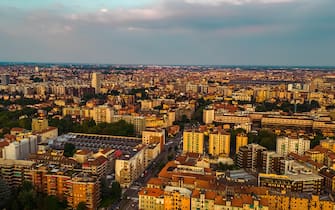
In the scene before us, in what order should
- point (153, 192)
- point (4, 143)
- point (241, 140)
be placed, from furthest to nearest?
1. point (241, 140)
2. point (4, 143)
3. point (153, 192)

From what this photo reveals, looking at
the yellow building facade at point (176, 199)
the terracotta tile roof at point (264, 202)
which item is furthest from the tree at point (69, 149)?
the terracotta tile roof at point (264, 202)

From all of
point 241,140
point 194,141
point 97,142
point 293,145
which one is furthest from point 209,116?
point 97,142

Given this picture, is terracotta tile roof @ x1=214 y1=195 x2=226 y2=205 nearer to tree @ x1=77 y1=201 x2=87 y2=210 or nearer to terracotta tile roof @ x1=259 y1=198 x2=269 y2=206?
terracotta tile roof @ x1=259 y1=198 x2=269 y2=206

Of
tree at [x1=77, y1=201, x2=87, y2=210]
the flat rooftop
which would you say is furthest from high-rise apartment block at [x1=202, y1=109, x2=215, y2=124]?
tree at [x1=77, y1=201, x2=87, y2=210]

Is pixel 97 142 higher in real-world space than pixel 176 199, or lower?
higher

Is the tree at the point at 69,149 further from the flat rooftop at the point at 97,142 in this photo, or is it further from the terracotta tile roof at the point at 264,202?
the terracotta tile roof at the point at 264,202

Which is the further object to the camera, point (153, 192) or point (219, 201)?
point (153, 192)

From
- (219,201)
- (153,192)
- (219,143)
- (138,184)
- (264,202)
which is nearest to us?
(264,202)

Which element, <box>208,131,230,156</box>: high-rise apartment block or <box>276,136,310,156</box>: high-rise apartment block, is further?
<box>208,131,230,156</box>: high-rise apartment block

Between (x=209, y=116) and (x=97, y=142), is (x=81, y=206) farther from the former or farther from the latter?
(x=209, y=116)

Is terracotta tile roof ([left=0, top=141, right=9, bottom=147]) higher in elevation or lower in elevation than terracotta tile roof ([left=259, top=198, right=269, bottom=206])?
higher

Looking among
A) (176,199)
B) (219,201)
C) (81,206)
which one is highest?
(219,201)
